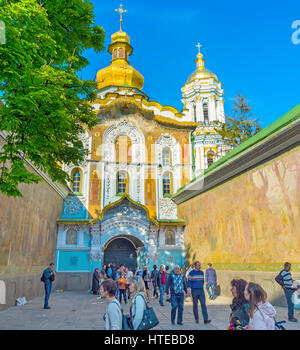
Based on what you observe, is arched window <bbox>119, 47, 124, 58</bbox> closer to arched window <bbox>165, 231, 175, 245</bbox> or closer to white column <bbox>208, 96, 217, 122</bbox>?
white column <bbox>208, 96, 217, 122</bbox>

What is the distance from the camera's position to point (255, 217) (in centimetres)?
1340

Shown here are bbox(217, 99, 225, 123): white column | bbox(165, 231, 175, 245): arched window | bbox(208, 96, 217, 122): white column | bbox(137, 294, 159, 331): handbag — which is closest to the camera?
bbox(137, 294, 159, 331): handbag

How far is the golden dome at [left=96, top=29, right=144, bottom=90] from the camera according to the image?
101 ft

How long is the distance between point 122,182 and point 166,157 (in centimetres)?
430

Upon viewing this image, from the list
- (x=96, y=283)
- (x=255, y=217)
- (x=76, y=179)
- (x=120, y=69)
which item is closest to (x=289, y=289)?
(x=255, y=217)

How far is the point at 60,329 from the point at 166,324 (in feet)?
9.54

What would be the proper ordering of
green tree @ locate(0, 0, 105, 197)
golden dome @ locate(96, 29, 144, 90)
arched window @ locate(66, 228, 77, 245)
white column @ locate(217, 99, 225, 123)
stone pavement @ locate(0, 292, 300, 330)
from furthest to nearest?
white column @ locate(217, 99, 225, 123) → golden dome @ locate(96, 29, 144, 90) → arched window @ locate(66, 228, 77, 245) → stone pavement @ locate(0, 292, 300, 330) → green tree @ locate(0, 0, 105, 197)

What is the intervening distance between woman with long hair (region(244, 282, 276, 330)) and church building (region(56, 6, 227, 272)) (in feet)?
57.0

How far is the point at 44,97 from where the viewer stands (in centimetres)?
667

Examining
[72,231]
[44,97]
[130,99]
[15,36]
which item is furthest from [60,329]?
[130,99]

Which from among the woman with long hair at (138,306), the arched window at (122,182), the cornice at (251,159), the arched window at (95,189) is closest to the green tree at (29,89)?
the woman with long hair at (138,306)

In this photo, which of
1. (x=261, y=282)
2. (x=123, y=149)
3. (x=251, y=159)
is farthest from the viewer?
(x=123, y=149)

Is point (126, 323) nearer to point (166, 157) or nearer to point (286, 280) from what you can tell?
point (286, 280)

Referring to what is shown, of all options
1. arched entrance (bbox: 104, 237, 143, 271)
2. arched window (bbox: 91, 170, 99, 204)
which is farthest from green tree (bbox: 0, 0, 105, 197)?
arched entrance (bbox: 104, 237, 143, 271)
